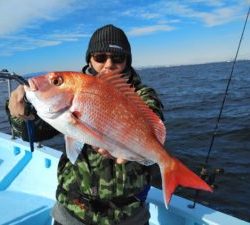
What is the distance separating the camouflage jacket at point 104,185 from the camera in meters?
2.97

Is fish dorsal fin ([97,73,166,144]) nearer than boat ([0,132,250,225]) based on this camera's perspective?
Yes

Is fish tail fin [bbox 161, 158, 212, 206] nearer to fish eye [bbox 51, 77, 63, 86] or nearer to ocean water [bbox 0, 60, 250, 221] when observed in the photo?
fish eye [bbox 51, 77, 63, 86]

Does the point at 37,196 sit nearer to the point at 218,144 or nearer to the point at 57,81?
the point at 57,81

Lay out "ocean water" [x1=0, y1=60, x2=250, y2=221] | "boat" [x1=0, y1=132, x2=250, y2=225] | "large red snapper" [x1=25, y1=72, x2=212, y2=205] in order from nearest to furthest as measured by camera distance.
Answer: "large red snapper" [x1=25, y1=72, x2=212, y2=205] < "boat" [x1=0, y1=132, x2=250, y2=225] < "ocean water" [x1=0, y1=60, x2=250, y2=221]

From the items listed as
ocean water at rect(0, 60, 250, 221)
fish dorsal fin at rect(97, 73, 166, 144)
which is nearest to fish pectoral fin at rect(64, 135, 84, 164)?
fish dorsal fin at rect(97, 73, 166, 144)

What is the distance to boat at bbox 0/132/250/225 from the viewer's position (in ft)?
12.8

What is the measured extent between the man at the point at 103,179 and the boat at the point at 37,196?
847mm

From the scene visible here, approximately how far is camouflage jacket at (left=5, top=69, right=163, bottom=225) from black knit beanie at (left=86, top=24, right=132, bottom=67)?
41 cm

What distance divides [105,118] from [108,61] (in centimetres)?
100

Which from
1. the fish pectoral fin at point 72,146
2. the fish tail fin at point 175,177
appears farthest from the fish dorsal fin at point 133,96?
the fish pectoral fin at point 72,146

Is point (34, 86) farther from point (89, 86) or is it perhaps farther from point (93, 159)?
point (93, 159)

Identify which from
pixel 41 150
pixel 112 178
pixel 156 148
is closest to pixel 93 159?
pixel 112 178

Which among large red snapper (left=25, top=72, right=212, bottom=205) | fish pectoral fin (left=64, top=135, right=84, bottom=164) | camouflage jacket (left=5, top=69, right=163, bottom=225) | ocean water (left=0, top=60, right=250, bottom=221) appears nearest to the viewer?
large red snapper (left=25, top=72, right=212, bottom=205)

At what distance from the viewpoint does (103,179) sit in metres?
2.98
